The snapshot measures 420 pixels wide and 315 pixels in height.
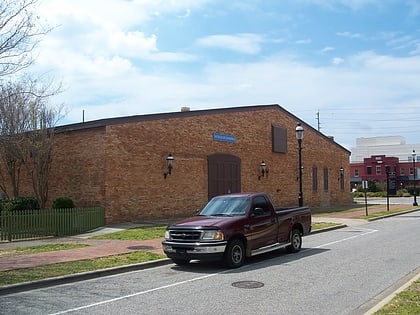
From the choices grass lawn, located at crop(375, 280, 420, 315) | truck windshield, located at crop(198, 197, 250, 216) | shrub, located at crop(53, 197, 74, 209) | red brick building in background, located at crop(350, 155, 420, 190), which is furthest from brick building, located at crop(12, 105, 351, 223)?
red brick building in background, located at crop(350, 155, 420, 190)

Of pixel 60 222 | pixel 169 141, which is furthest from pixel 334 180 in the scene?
pixel 60 222

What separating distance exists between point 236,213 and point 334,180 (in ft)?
113

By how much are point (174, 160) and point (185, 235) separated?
1507cm

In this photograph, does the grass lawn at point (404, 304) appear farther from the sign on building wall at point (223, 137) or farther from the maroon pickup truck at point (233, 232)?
the sign on building wall at point (223, 137)

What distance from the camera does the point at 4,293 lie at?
30.8 ft

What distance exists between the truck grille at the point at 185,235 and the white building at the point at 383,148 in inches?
3765

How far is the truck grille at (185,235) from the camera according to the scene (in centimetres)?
1150

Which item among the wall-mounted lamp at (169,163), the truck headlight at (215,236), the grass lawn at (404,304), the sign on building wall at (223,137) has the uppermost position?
the sign on building wall at (223,137)

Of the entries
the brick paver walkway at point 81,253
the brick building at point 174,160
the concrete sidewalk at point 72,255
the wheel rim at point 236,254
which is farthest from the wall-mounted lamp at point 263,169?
the wheel rim at point 236,254

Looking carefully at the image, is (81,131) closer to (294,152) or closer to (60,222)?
(60,222)

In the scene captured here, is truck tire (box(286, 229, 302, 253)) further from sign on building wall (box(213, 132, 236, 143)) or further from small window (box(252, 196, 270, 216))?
sign on building wall (box(213, 132, 236, 143))

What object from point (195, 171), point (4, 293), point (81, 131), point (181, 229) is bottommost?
point (4, 293)

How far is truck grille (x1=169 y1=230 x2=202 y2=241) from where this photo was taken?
11495 mm

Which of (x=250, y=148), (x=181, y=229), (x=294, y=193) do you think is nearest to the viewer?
(x=181, y=229)
